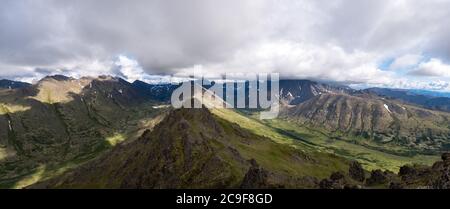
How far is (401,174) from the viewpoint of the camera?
170875 mm

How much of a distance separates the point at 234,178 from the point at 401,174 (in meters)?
73.2
